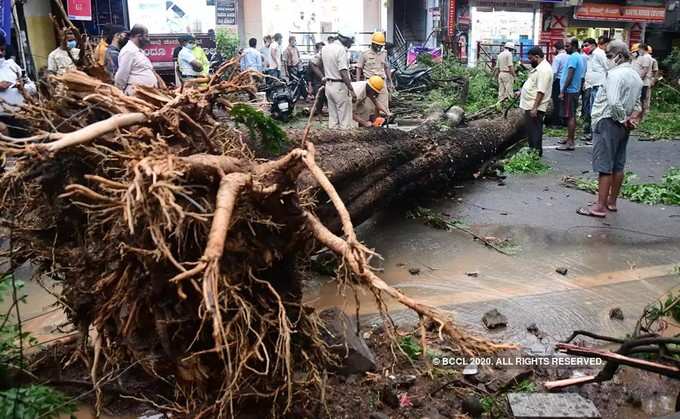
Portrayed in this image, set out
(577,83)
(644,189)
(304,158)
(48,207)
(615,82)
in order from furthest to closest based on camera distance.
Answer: (577,83) < (644,189) < (615,82) < (48,207) < (304,158)

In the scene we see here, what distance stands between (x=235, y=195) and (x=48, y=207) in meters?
1.32

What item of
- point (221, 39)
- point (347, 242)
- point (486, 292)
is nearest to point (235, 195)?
point (347, 242)

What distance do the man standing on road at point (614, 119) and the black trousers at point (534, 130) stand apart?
8.77 feet

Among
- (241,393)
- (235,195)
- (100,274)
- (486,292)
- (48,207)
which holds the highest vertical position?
(235,195)

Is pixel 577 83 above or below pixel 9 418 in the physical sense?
above

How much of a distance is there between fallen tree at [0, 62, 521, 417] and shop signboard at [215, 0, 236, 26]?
1510 cm

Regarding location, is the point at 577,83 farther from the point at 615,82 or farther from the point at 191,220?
the point at 191,220

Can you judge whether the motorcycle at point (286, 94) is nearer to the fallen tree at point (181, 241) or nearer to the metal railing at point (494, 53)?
the metal railing at point (494, 53)

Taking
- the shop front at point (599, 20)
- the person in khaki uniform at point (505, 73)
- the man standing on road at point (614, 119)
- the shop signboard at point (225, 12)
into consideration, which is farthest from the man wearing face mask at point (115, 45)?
the shop front at point (599, 20)

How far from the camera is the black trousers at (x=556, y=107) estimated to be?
11078 mm

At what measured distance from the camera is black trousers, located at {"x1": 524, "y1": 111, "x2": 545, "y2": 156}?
8.95 meters

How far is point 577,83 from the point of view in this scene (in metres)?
10.3

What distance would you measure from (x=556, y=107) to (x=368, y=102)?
543 centimetres

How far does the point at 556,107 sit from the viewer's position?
1188 centimetres
